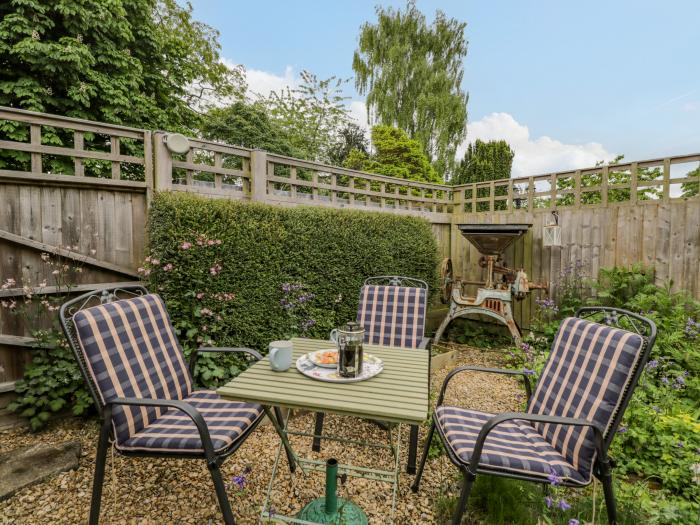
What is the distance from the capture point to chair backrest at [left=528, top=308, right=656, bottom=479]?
1.33 m

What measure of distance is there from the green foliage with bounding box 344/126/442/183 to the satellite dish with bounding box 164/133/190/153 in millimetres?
5963

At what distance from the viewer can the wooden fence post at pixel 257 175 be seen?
3.28 m

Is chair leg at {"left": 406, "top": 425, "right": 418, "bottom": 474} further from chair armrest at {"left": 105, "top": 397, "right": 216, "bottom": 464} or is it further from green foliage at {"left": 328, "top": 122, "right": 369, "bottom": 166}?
green foliage at {"left": 328, "top": 122, "right": 369, "bottom": 166}

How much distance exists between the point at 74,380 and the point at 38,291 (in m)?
0.66

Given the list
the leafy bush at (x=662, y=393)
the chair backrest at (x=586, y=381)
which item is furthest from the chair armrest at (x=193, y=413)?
the leafy bush at (x=662, y=393)

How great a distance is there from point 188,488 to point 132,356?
781mm

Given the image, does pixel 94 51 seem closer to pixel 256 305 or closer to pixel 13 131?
pixel 13 131

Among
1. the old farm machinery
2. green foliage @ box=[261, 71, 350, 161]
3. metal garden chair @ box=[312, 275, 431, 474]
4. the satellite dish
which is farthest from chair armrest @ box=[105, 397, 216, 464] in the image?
green foliage @ box=[261, 71, 350, 161]

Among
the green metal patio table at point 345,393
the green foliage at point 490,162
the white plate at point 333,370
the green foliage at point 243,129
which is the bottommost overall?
the green metal patio table at point 345,393

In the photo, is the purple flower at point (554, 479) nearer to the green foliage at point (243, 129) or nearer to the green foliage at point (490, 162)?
the green foliage at point (490, 162)

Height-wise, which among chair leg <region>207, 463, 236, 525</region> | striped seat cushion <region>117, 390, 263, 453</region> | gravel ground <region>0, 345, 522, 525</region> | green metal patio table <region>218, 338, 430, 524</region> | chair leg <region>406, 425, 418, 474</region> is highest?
green metal patio table <region>218, 338, 430, 524</region>

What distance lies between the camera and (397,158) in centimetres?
841

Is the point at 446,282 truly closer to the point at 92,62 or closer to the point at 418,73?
the point at 92,62

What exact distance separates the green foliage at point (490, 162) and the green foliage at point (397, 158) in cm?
155
